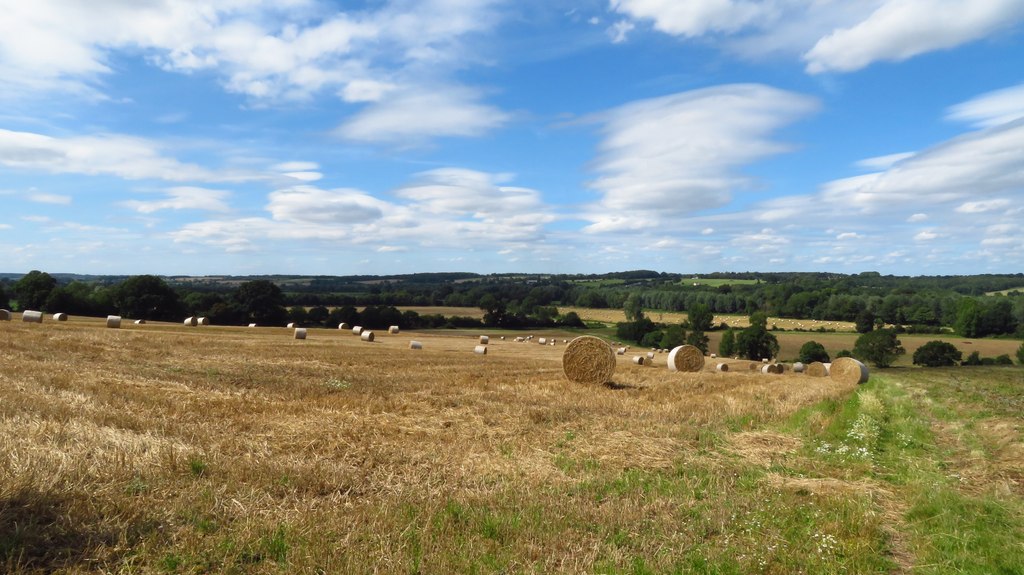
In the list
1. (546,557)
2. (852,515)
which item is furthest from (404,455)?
(852,515)

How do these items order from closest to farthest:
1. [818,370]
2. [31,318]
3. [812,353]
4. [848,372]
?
[848,372], [31,318], [818,370], [812,353]

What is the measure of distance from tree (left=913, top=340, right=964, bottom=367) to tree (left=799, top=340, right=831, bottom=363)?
8.04 metres

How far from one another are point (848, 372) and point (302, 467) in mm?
31618

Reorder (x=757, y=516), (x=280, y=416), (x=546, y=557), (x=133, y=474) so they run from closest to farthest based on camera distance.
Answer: (x=546, y=557) → (x=133, y=474) → (x=757, y=516) → (x=280, y=416)

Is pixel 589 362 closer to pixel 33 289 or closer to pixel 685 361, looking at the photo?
pixel 685 361

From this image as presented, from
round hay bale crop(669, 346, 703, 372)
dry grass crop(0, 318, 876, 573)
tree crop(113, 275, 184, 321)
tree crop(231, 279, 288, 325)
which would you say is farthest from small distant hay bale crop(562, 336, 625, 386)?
tree crop(113, 275, 184, 321)

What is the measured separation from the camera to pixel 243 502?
19.1ft

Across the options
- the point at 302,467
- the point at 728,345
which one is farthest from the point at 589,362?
the point at 728,345

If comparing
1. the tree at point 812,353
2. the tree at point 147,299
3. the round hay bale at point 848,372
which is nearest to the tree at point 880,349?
the tree at point 812,353

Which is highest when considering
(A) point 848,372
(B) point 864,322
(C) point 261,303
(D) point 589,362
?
(C) point 261,303

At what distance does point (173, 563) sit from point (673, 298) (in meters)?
115

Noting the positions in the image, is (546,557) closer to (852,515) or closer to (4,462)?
(852,515)

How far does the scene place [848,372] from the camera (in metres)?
31.8

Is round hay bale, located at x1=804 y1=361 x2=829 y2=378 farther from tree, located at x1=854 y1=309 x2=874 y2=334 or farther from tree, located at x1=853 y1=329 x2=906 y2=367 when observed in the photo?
tree, located at x1=854 y1=309 x2=874 y2=334
